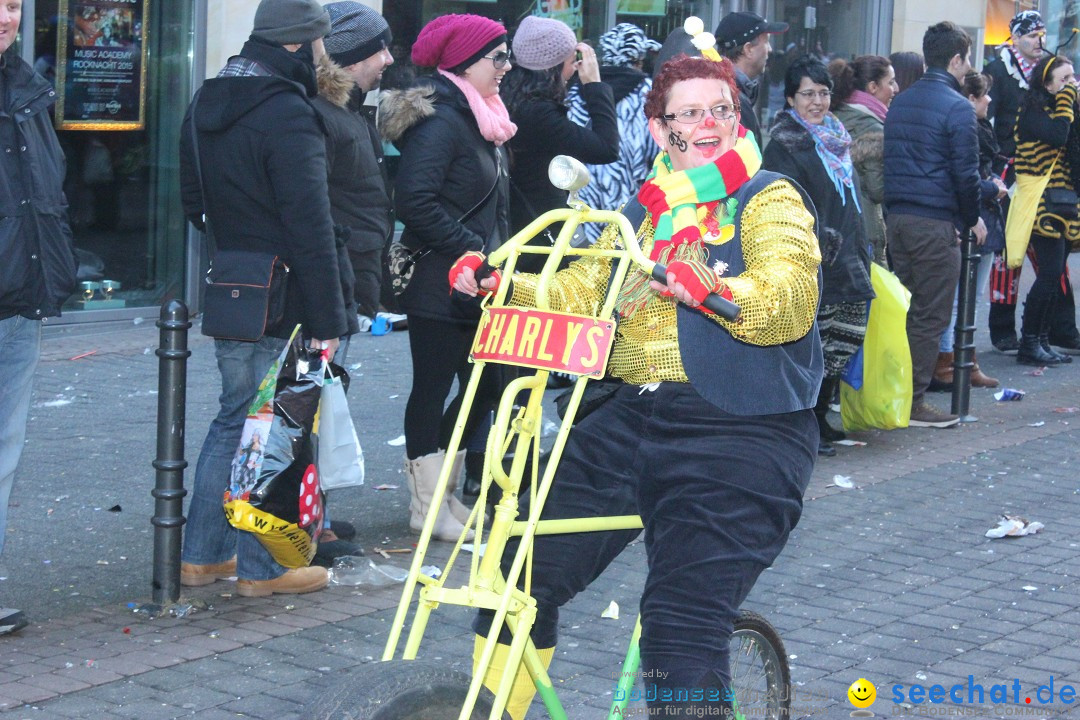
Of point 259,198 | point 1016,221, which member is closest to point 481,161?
point 259,198

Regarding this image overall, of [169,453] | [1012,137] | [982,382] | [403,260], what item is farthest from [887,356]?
[1012,137]

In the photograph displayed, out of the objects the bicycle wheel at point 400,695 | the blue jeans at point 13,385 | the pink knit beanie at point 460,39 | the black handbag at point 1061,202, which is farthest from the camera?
the black handbag at point 1061,202

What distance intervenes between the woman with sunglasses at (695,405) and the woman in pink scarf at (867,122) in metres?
4.99

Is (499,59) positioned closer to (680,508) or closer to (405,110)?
(405,110)

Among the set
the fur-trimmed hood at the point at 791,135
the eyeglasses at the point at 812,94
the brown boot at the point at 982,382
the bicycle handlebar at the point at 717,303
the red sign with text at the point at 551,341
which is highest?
the eyeglasses at the point at 812,94

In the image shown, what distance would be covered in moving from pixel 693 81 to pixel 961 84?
6.76 m

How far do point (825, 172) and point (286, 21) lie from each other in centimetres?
310

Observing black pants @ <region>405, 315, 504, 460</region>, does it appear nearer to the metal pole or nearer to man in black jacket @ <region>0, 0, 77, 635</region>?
man in black jacket @ <region>0, 0, 77, 635</region>

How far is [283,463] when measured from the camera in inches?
197

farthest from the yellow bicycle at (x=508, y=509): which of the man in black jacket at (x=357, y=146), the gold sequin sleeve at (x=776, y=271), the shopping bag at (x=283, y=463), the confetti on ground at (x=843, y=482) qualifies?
the confetti on ground at (x=843, y=482)

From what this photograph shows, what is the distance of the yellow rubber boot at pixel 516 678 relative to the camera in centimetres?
353

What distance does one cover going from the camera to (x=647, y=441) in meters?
3.58

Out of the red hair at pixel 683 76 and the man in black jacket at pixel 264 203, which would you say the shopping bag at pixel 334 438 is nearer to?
the man in black jacket at pixel 264 203

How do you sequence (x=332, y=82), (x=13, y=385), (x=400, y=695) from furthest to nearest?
1. (x=332, y=82)
2. (x=13, y=385)
3. (x=400, y=695)
